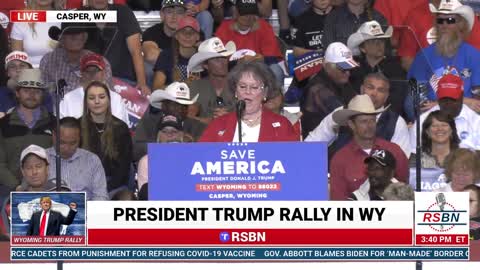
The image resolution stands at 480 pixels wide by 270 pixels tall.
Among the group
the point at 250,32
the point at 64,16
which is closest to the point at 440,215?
the point at 250,32

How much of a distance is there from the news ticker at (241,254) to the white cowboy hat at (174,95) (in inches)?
44.2

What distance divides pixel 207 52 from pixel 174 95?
1045mm

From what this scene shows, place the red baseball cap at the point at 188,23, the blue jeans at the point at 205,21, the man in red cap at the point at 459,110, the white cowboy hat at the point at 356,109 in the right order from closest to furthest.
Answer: the white cowboy hat at the point at 356,109 → the man in red cap at the point at 459,110 → the red baseball cap at the point at 188,23 → the blue jeans at the point at 205,21

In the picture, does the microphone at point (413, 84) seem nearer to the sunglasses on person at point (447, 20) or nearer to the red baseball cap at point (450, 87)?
the red baseball cap at point (450, 87)

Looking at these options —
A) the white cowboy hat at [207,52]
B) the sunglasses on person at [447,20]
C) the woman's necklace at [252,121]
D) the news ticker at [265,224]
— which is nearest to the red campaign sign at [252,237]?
the news ticker at [265,224]

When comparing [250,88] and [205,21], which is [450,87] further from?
[205,21]

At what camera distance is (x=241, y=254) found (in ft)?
36.4

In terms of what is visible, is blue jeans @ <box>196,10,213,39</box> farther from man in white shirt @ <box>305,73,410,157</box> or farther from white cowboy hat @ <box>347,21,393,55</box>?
man in white shirt @ <box>305,73,410,157</box>

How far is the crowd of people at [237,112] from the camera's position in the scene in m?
11.1

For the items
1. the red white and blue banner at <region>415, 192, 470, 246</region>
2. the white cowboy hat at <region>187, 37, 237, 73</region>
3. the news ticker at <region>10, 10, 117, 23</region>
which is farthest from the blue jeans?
the red white and blue banner at <region>415, 192, 470, 246</region>

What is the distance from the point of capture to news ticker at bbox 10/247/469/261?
11.1 meters

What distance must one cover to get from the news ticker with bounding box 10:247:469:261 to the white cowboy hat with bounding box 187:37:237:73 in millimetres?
1861

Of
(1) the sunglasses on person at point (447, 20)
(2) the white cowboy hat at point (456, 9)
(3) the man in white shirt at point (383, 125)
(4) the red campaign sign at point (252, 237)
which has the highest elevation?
(2) the white cowboy hat at point (456, 9)
